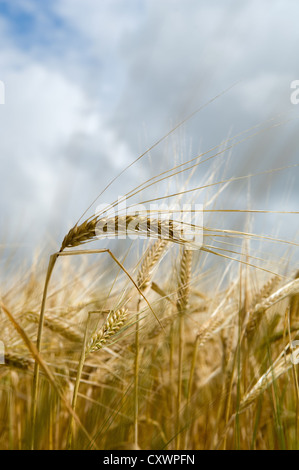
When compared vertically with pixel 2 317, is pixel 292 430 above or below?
below

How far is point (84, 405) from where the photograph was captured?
1378mm

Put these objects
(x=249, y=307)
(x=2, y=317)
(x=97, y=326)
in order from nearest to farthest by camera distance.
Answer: (x=97, y=326)
(x=2, y=317)
(x=249, y=307)

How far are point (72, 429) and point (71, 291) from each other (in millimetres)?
875

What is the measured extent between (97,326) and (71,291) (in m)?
0.73

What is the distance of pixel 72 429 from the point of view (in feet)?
2.74

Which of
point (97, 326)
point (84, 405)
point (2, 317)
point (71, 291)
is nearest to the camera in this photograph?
point (97, 326)

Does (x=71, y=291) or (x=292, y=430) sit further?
(x=71, y=291)

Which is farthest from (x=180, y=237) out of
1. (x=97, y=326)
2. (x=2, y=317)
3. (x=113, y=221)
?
(x=2, y=317)

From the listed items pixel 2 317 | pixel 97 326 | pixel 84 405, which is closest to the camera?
pixel 97 326
